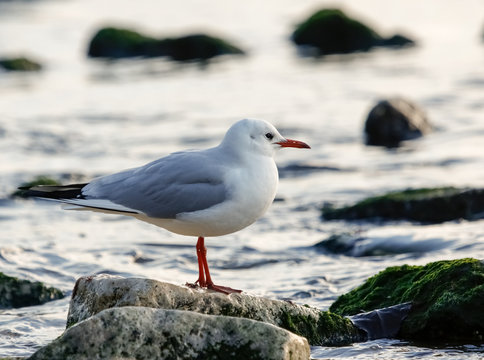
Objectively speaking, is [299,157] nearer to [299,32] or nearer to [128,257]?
[128,257]

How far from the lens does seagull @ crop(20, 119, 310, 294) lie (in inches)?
244

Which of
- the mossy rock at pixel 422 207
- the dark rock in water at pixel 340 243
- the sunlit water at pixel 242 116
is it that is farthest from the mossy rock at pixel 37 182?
the dark rock in water at pixel 340 243

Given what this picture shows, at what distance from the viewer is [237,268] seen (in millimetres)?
9156

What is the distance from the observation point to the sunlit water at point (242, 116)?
29.2 feet

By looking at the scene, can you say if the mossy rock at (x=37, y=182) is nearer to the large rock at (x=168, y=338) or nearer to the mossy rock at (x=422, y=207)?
the mossy rock at (x=422, y=207)

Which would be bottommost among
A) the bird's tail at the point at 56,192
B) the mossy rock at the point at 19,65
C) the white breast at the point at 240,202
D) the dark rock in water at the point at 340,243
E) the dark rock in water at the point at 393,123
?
the dark rock in water at the point at 340,243

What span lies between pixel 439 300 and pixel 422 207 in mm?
3972

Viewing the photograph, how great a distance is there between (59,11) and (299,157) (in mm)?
19345

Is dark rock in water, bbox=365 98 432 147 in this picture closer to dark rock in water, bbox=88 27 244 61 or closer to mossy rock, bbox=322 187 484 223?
mossy rock, bbox=322 187 484 223

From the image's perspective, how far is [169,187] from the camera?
21.5 feet

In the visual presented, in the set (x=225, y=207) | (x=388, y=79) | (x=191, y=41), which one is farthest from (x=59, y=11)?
(x=225, y=207)

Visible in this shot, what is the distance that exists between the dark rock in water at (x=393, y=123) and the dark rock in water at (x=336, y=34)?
9.14m

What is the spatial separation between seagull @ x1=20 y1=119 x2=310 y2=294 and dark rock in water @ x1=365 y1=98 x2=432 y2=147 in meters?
8.54

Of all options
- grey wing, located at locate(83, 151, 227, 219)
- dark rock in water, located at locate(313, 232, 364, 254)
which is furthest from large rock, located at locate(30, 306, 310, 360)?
dark rock in water, located at locate(313, 232, 364, 254)
